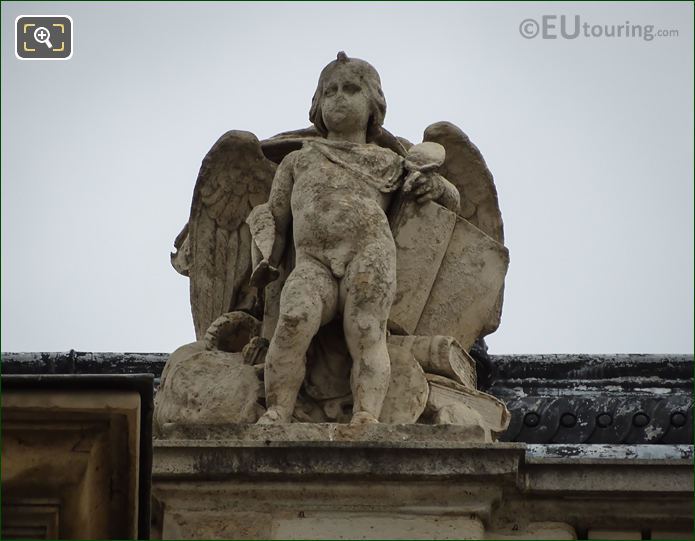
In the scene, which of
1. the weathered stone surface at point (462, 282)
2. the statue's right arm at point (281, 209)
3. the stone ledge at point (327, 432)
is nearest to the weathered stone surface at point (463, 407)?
the stone ledge at point (327, 432)

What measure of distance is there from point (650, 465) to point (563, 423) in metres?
3.59

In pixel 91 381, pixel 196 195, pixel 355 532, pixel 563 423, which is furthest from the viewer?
pixel 563 423

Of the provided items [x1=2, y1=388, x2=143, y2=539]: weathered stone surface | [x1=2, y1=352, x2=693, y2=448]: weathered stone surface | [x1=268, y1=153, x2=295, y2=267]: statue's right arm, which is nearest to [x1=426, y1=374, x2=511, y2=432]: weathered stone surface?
[x1=268, y1=153, x2=295, y2=267]: statue's right arm

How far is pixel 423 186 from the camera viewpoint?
1588cm

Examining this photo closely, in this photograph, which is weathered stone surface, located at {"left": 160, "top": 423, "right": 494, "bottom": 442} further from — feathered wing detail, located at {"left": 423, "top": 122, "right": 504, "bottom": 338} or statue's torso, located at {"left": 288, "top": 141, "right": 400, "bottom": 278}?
feathered wing detail, located at {"left": 423, "top": 122, "right": 504, "bottom": 338}

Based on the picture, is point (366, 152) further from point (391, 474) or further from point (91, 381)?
point (91, 381)

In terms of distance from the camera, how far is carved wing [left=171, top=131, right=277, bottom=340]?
54.5ft

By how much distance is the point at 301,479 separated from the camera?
14.5 meters

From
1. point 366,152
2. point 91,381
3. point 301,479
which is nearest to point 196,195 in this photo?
point 366,152

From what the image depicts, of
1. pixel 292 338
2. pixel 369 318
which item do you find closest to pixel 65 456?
pixel 292 338

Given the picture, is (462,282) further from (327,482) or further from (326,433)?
(327,482)

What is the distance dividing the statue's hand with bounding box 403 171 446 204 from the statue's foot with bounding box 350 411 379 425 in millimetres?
1576

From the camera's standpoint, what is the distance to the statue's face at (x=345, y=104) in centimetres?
1608

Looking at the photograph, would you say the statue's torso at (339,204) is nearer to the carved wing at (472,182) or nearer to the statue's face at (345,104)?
the statue's face at (345,104)
